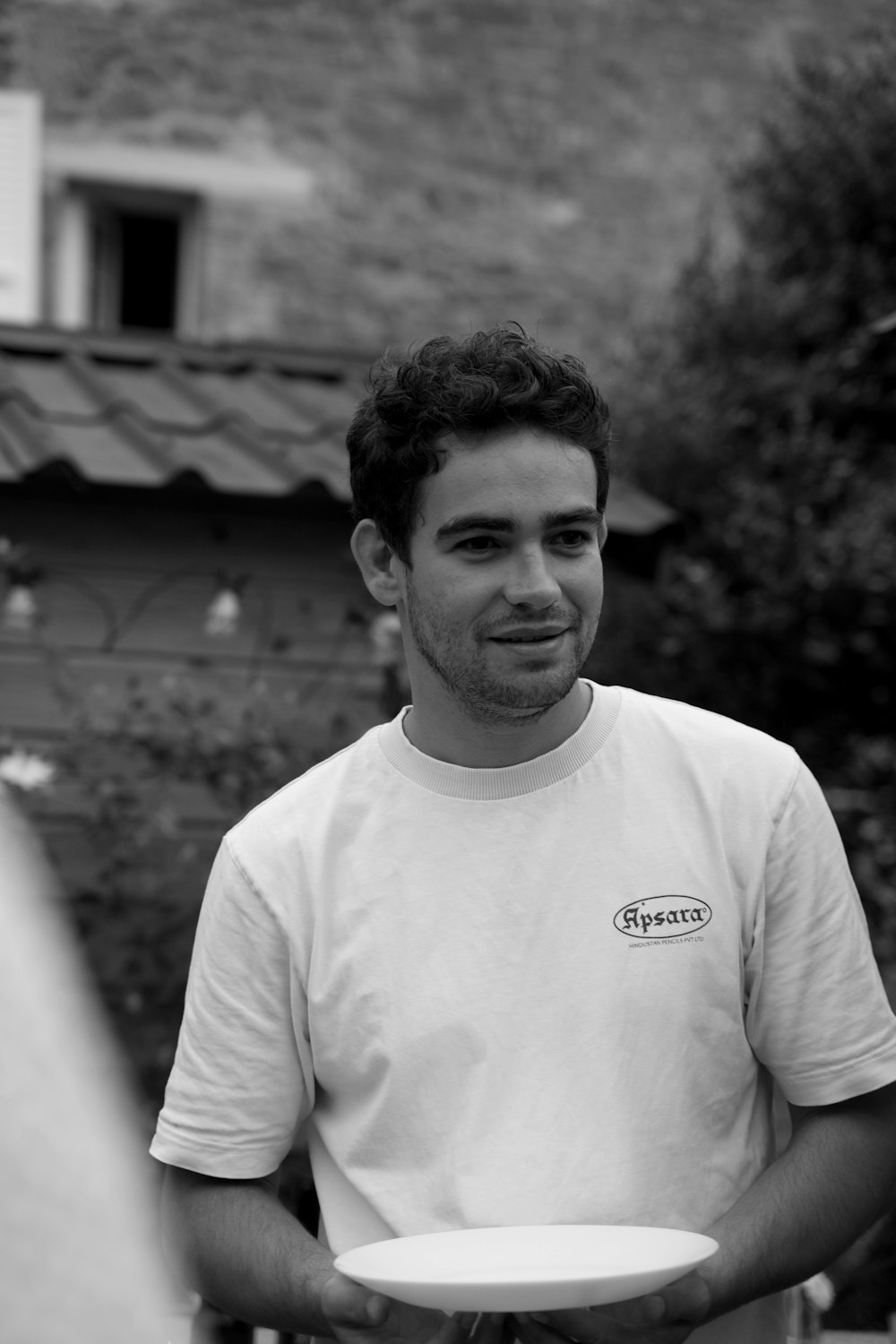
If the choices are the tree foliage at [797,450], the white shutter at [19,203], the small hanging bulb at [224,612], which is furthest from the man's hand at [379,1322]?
the white shutter at [19,203]

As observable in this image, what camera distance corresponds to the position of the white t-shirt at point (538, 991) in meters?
1.65

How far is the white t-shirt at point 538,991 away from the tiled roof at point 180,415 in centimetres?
261

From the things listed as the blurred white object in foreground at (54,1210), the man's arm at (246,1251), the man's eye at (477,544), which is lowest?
the man's arm at (246,1251)

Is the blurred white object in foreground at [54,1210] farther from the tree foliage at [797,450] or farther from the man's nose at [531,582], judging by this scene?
the tree foliage at [797,450]

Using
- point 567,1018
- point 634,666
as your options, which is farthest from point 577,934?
point 634,666

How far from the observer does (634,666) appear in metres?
5.82

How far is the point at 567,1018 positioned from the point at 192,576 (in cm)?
309

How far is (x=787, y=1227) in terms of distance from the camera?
1632 millimetres

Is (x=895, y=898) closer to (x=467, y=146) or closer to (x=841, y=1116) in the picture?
(x=841, y=1116)

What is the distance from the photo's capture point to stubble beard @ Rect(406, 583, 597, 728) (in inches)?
68.4

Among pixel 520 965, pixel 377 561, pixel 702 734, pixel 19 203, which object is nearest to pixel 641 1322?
pixel 520 965

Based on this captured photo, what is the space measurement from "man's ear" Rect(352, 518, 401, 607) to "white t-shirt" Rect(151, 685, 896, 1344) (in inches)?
9.3

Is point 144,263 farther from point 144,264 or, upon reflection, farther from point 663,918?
point 663,918

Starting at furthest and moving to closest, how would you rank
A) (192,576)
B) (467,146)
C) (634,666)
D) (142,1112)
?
1. (467,146)
2. (634,666)
3. (192,576)
4. (142,1112)
